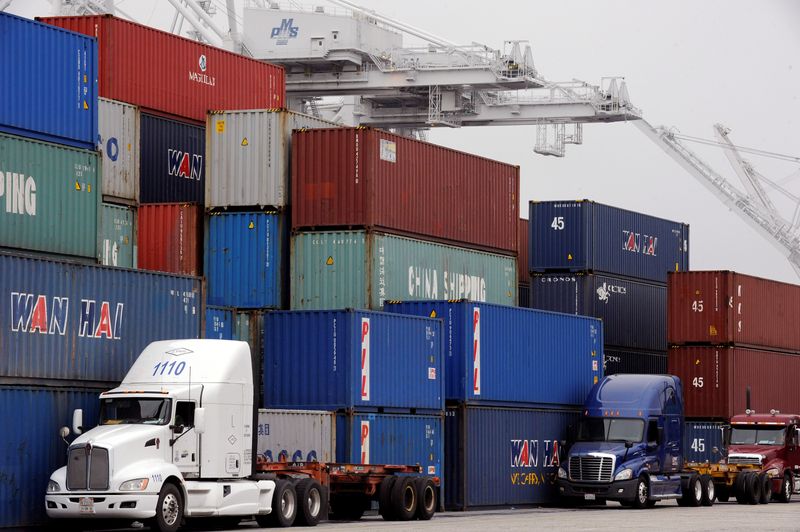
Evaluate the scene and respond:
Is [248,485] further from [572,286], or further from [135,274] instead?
[572,286]

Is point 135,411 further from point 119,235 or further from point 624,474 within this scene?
point 624,474

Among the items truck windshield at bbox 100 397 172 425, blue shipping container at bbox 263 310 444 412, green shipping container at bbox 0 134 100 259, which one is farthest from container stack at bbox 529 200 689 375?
truck windshield at bbox 100 397 172 425

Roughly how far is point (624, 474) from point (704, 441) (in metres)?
8.74

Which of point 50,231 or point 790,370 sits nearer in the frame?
point 50,231

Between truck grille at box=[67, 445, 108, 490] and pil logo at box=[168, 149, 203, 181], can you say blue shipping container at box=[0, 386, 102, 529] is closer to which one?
truck grille at box=[67, 445, 108, 490]

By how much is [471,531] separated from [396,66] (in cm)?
4141

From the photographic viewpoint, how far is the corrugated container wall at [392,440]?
29.9 m

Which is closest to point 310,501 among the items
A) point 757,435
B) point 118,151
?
point 118,151

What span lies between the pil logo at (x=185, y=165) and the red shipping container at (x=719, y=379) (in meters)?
14.9

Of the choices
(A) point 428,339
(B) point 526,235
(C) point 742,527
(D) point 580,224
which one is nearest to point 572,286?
(D) point 580,224

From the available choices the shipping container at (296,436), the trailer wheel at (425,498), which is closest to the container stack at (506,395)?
the trailer wheel at (425,498)

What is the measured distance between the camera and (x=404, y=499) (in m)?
29.2

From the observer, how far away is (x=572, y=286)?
43969 mm

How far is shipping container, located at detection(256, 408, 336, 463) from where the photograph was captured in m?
28.3
